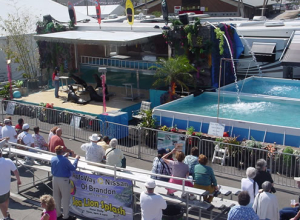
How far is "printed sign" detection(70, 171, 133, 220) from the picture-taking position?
8.51 metres

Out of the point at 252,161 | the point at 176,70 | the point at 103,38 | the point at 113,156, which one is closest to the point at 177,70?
the point at 176,70

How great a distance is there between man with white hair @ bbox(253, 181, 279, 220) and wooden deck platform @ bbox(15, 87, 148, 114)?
1034 cm

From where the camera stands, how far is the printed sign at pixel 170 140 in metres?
12.7

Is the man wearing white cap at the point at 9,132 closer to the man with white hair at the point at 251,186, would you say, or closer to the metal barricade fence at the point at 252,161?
the metal barricade fence at the point at 252,161

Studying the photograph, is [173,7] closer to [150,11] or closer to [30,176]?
[150,11]

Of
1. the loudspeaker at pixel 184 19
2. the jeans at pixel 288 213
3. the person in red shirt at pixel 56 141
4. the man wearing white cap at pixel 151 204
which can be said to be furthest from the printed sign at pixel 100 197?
the loudspeaker at pixel 184 19

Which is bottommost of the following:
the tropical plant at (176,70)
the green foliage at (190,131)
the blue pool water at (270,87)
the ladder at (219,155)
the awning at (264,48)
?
the ladder at (219,155)

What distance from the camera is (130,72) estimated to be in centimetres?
2128

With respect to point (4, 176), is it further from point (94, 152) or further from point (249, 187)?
point (249, 187)

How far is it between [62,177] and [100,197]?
3.03ft

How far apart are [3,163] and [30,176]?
10.00 feet

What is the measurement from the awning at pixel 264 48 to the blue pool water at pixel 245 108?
537 centimetres

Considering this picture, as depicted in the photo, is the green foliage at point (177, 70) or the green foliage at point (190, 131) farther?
the green foliage at point (177, 70)

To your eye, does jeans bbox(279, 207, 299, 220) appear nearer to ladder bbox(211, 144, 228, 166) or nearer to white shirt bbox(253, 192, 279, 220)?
white shirt bbox(253, 192, 279, 220)
